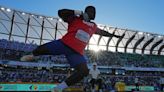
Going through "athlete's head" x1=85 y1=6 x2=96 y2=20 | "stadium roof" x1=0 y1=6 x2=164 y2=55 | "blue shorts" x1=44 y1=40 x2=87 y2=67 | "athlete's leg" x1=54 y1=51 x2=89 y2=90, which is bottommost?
"athlete's leg" x1=54 y1=51 x2=89 y2=90

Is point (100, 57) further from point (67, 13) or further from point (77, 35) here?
point (67, 13)

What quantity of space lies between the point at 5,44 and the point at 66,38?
127ft

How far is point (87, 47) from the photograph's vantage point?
54.2 meters

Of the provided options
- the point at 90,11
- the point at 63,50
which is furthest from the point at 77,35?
the point at 90,11

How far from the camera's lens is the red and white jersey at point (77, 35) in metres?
5.30

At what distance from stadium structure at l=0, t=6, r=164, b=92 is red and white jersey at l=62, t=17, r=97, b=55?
35.2 m

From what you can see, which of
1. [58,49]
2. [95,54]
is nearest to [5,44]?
[95,54]

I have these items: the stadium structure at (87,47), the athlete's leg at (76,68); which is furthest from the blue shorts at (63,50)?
the stadium structure at (87,47)

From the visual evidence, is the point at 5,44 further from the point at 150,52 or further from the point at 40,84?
the point at 150,52

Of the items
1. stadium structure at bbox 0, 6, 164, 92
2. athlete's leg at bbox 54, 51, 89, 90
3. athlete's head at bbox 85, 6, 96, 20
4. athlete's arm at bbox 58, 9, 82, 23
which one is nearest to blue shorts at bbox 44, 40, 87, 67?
athlete's leg at bbox 54, 51, 89, 90

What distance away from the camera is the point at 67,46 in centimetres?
529

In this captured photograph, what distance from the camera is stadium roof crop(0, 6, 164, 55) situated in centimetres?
4850

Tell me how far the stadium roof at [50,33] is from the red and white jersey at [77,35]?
39032 millimetres

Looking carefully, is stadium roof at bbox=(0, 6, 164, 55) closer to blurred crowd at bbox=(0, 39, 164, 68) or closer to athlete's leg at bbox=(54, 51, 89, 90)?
blurred crowd at bbox=(0, 39, 164, 68)
